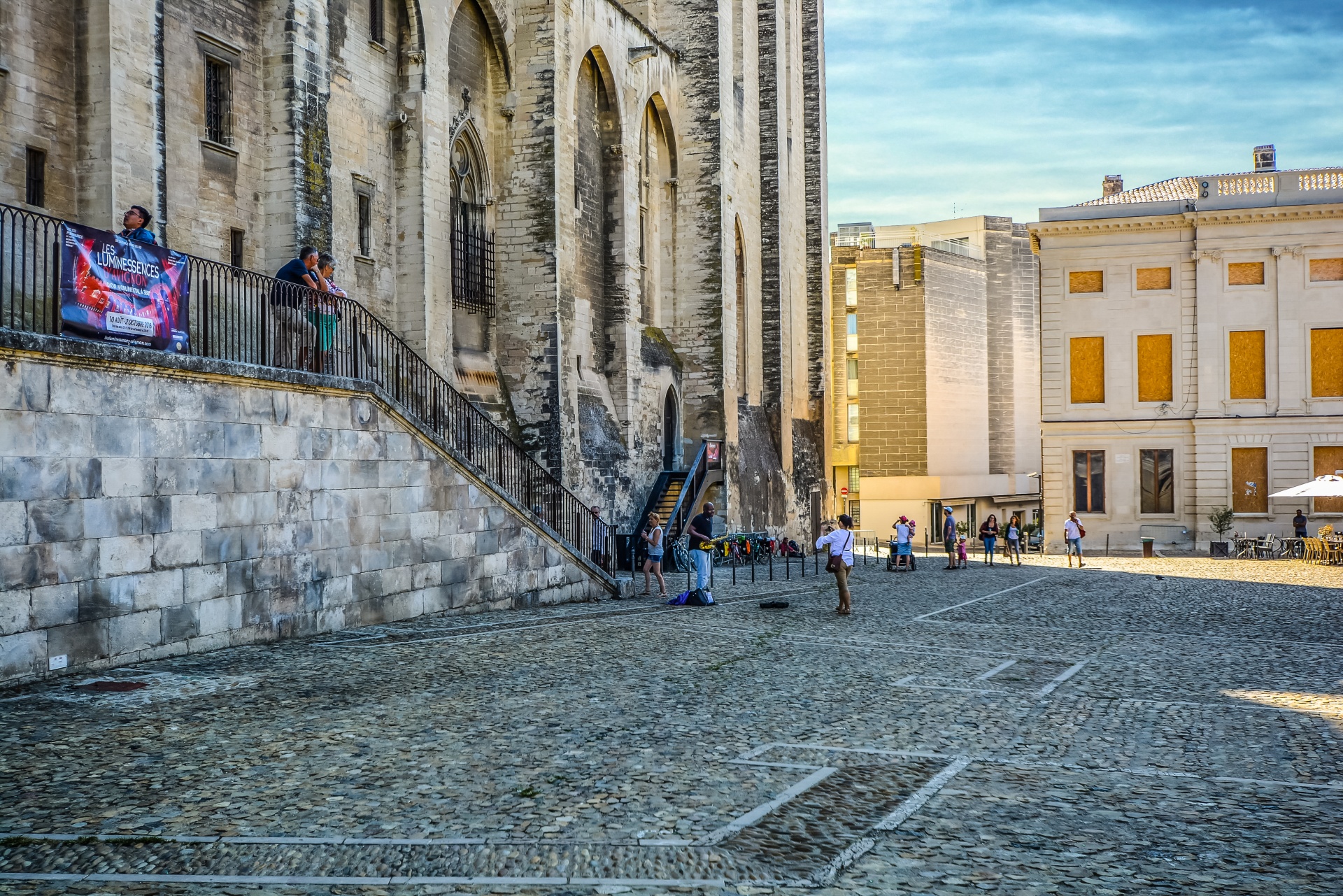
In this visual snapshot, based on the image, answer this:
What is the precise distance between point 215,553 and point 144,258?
303 centimetres

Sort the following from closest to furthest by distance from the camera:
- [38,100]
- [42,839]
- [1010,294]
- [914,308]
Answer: [42,839] → [38,100] → [914,308] → [1010,294]

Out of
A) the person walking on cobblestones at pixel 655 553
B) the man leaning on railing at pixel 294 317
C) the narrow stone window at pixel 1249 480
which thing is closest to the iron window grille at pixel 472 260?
the person walking on cobblestones at pixel 655 553

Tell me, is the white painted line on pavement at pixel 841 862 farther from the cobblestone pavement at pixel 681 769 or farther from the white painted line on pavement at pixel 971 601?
the white painted line on pavement at pixel 971 601

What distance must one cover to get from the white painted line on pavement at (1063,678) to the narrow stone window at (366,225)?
14.1 meters

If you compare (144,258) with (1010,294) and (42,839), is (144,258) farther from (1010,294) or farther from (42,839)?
(1010,294)

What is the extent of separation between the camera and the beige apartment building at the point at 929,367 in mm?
58188

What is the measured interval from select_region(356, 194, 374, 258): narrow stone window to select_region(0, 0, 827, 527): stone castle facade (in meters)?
0.04

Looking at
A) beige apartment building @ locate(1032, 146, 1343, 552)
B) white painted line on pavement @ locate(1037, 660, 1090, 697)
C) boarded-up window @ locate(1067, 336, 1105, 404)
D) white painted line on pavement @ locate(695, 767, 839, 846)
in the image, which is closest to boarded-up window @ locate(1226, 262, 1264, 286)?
beige apartment building @ locate(1032, 146, 1343, 552)

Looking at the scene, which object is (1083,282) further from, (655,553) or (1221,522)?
(655,553)

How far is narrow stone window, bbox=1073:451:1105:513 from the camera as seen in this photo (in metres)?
37.3

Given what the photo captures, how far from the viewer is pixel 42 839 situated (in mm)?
5926

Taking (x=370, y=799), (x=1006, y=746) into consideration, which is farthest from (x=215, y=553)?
(x=1006, y=746)

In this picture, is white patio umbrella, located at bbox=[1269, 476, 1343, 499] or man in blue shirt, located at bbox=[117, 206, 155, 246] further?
white patio umbrella, located at bbox=[1269, 476, 1343, 499]

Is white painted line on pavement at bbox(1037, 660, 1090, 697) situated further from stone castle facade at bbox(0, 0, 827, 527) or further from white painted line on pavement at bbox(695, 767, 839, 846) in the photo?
stone castle facade at bbox(0, 0, 827, 527)
